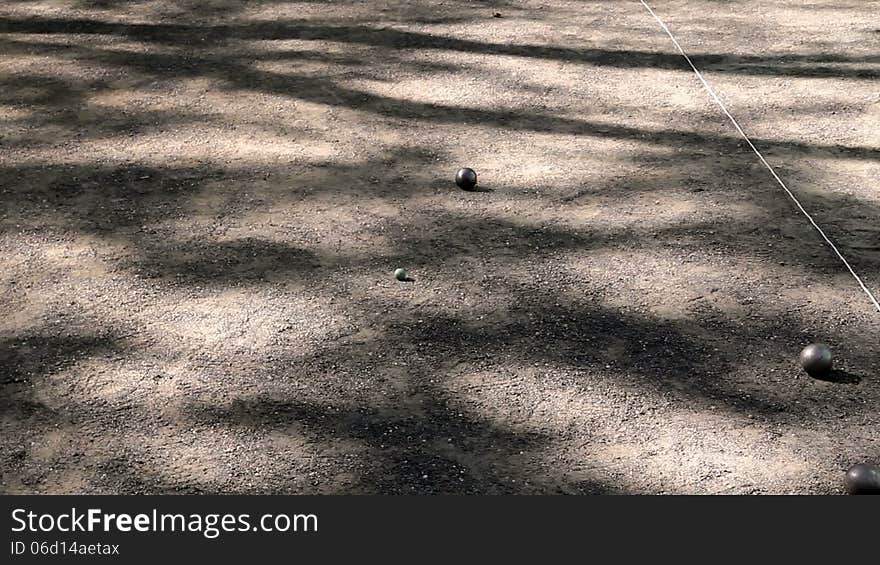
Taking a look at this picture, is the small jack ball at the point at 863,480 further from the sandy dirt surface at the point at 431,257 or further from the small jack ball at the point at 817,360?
the small jack ball at the point at 817,360

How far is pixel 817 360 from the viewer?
3604 mm

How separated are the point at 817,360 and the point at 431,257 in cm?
146

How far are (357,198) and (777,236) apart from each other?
1.70 m

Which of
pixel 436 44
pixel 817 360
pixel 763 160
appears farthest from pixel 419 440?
pixel 436 44

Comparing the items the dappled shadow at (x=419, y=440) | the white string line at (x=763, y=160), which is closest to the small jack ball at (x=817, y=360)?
the white string line at (x=763, y=160)

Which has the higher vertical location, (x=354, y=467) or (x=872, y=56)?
(x=872, y=56)

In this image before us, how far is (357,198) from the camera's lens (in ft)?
15.8

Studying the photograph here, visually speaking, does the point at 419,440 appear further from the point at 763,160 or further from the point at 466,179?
the point at 763,160

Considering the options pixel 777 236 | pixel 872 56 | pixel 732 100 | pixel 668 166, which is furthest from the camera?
pixel 872 56

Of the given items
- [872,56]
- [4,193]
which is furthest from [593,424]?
[872,56]

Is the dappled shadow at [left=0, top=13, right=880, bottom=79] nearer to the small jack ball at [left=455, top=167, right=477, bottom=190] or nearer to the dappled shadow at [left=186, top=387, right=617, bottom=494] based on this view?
the small jack ball at [left=455, top=167, right=477, bottom=190]

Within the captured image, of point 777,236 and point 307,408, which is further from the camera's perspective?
point 777,236

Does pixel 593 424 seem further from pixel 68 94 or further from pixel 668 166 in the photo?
pixel 68 94

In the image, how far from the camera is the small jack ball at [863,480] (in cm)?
308
